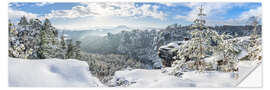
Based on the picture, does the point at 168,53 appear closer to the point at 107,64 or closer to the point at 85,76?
the point at 107,64

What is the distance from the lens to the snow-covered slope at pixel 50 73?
13.7 ft

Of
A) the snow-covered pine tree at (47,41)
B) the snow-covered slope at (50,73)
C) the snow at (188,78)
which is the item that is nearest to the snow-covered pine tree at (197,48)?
the snow at (188,78)

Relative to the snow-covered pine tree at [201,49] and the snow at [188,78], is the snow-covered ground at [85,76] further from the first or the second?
the snow-covered pine tree at [201,49]

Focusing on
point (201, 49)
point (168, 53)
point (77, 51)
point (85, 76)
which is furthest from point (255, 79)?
point (77, 51)

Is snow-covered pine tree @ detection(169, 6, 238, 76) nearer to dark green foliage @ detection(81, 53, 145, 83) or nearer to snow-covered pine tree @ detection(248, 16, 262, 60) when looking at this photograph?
snow-covered pine tree @ detection(248, 16, 262, 60)

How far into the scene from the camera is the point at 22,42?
423cm

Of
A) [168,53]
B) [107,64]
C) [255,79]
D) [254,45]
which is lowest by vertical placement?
[255,79]

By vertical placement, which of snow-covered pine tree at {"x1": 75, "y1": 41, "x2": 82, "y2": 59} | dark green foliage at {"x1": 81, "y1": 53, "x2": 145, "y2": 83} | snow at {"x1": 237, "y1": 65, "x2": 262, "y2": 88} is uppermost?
snow-covered pine tree at {"x1": 75, "y1": 41, "x2": 82, "y2": 59}

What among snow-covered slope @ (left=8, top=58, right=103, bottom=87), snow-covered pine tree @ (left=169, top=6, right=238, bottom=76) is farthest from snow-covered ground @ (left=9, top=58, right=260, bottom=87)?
snow-covered pine tree @ (left=169, top=6, right=238, bottom=76)

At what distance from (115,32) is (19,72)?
1.40 m

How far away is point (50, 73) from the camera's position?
4230mm

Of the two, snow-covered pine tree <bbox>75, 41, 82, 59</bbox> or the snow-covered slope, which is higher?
snow-covered pine tree <bbox>75, 41, 82, 59</bbox>

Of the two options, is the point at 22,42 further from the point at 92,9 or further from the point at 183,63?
the point at 183,63

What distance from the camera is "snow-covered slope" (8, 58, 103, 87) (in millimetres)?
4184
